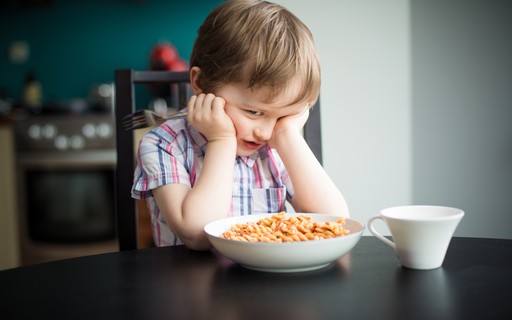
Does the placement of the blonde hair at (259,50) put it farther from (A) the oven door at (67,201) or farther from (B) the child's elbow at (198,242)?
(A) the oven door at (67,201)

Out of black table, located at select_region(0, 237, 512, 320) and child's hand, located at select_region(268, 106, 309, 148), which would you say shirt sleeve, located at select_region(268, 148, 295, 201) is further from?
black table, located at select_region(0, 237, 512, 320)

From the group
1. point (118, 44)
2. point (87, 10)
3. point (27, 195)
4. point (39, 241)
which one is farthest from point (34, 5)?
point (39, 241)

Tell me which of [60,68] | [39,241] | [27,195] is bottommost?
[39,241]

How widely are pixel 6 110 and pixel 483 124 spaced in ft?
8.28

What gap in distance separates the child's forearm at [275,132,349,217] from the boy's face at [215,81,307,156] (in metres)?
0.05

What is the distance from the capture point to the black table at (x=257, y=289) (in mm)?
532

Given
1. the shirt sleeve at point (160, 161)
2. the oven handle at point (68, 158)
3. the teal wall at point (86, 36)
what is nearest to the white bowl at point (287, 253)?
the shirt sleeve at point (160, 161)

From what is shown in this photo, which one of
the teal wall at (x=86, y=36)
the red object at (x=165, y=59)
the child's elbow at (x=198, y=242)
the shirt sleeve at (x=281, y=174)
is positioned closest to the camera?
the child's elbow at (x=198, y=242)

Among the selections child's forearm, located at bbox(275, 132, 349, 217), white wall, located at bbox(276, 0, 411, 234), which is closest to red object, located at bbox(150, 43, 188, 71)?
white wall, located at bbox(276, 0, 411, 234)

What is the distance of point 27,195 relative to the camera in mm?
2846

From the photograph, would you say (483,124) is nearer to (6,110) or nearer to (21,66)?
(6,110)

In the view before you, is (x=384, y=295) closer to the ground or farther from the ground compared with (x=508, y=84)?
closer to the ground

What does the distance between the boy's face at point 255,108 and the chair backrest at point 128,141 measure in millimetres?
183

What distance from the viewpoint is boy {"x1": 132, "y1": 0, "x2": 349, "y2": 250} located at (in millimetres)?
916
